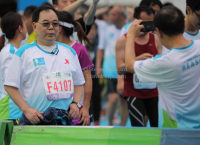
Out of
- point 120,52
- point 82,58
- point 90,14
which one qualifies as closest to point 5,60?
point 82,58

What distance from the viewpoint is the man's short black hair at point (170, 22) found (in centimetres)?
323

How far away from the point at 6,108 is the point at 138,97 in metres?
1.70

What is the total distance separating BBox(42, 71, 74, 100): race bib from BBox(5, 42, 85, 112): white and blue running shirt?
0.11 ft

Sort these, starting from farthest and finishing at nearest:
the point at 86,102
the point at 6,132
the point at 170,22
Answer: the point at 86,102 < the point at 6,132 < the point at 170,22

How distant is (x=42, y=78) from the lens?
3.74 meters

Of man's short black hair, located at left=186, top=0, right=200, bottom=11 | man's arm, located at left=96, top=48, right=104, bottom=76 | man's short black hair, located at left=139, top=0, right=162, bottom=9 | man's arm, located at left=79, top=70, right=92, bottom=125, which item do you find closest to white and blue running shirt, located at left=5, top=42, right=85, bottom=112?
man's arm, located at left=79, top=70, right=92, bottom=125

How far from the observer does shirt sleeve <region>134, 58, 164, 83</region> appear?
124 inches

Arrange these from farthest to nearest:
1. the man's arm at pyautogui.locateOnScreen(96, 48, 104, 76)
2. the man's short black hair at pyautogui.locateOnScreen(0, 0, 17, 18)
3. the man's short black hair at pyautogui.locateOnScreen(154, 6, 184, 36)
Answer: the man's arm at pyautogui.locateOnScreen(96, 48, 104, 76) < the man's short black hair at pyautogui.locateOnScreen(0, 0, 17, 18) < the man's short black hair at pyautogui.locateOnScreen(154, 6, 184, 36)

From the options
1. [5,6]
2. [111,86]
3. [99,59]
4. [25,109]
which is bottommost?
[111,86]

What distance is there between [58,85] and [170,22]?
1.20 meters

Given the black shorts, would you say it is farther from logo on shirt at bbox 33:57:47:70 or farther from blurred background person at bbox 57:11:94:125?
logo on shirt at bbox 33:57:47:70

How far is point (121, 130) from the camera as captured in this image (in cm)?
308

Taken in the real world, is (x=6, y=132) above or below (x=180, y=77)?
below

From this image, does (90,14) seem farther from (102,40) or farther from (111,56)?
(102,40)
